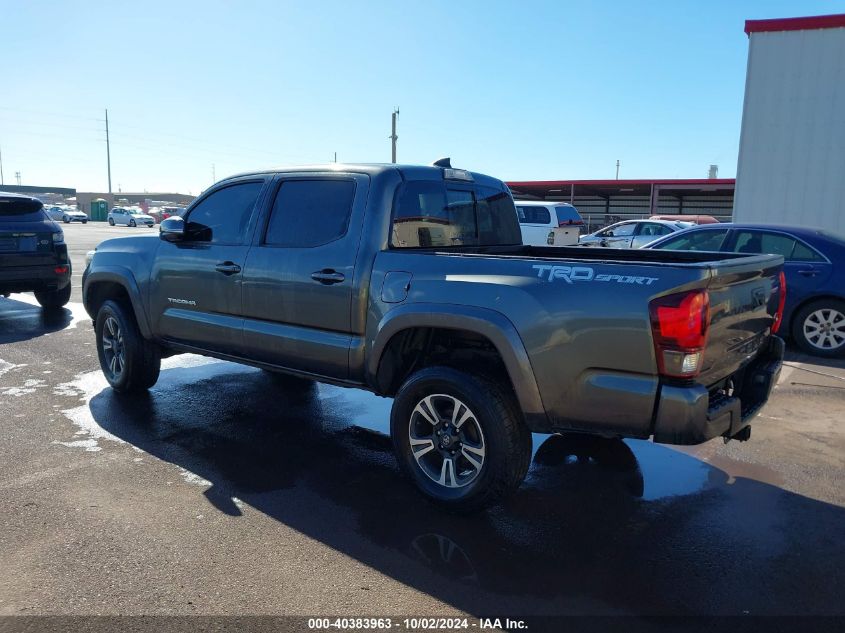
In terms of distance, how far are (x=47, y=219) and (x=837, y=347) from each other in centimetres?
1086

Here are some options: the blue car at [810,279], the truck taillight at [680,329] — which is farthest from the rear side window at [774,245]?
the truck taillight at [680,329]

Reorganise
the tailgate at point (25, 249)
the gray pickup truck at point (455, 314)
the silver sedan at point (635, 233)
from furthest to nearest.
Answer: the silver sedan at point (635, 233) → the tailgate at point (25, 249) → the gray pickup truck at point (455, 314)

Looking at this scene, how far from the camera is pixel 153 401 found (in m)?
5.77

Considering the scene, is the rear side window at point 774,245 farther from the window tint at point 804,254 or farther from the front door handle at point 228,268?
the front door handle at point 228,268

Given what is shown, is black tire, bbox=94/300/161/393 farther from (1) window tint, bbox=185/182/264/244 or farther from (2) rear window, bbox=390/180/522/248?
(2) rear window, bbox=390/180/522/248

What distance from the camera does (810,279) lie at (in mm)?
7680

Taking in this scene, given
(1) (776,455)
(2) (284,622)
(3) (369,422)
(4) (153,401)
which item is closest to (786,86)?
(1) (776,455)

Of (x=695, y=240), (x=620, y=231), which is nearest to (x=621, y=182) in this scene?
(x=620, y=231)

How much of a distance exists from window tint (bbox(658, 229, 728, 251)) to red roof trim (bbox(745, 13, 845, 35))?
691cm

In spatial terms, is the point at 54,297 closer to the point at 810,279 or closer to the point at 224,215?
the point at 224,215

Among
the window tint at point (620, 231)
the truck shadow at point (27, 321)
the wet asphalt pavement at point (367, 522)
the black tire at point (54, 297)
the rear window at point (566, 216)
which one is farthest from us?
the rear window at point (566, 216)

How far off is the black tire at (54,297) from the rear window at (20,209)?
1.19 m

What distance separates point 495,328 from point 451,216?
142cm

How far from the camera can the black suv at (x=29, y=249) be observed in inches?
359
